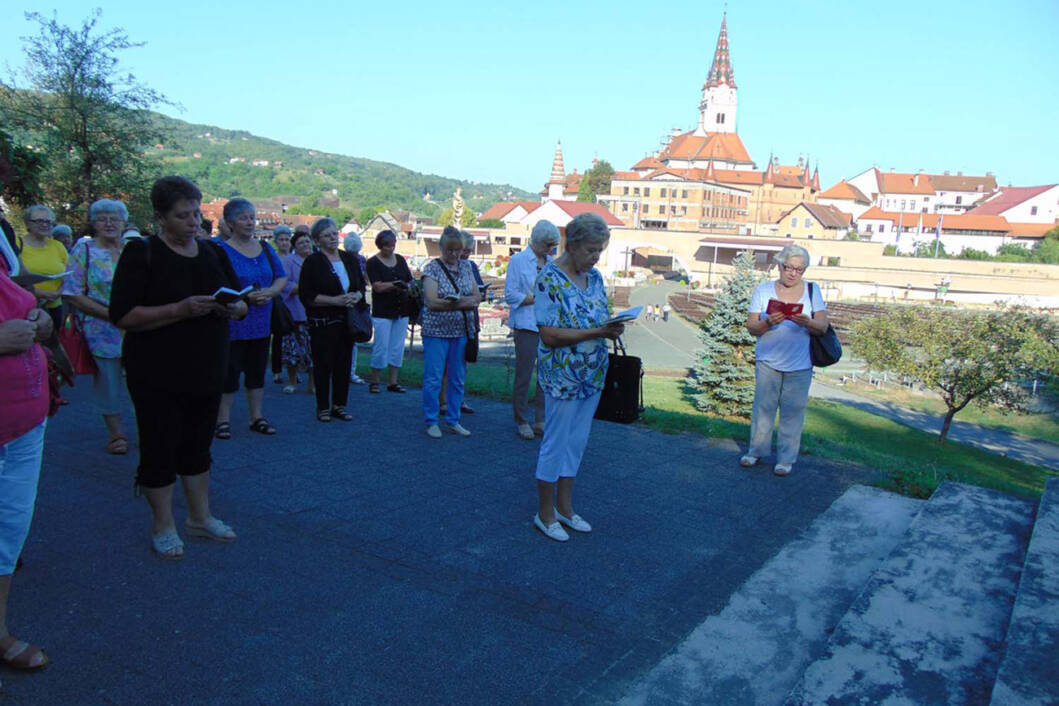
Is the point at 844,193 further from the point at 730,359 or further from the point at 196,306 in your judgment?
the point at 196,306

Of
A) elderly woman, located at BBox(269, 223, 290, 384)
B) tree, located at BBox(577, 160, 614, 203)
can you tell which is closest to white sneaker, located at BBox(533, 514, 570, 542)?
elderly woman, located at BBox(269, 223, 290, 384)

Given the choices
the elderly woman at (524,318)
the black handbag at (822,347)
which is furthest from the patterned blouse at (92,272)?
the black handbag at (822,347)

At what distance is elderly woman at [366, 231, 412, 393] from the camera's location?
7.75m

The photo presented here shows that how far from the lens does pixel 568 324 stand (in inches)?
160

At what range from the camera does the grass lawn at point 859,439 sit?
6.55 meters

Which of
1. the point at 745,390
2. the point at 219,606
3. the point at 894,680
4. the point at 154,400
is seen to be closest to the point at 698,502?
the point at 894,680

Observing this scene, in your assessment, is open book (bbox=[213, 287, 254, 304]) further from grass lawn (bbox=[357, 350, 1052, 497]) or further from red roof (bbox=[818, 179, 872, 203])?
red roof (bbox=[818, 179, 872, 203])

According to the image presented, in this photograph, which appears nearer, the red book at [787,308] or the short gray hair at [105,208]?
the short gray hair at [105,208]

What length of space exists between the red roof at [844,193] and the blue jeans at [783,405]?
125 m

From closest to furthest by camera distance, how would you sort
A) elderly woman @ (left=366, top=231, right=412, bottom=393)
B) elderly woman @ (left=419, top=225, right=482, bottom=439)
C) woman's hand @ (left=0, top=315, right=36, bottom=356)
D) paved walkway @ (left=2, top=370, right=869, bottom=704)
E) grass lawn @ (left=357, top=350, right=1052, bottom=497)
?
woman's hand @ (left=0, top=315, right=36, bottom=356) → paved walkway @ (left=2, top=370, right=869, bottom=704) → elderly woman @ (left=419, top=225, right=482, bottom=439) → grass lawn @ (left=357, top=350, right=1052, bottom=497) → elderly woman @ (left=366, top=231, right=412, bottom=393)

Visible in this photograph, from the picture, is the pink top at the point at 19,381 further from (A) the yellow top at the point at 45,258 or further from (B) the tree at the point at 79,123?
(B) the tree at the point at 79,123

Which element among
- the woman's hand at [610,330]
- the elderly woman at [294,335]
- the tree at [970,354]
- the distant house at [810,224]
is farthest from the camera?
the distant house at [810,224]

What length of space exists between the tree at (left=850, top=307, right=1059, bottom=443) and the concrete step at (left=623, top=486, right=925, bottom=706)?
17.6 meters

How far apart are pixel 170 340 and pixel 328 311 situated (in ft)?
9.96
